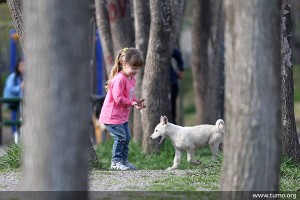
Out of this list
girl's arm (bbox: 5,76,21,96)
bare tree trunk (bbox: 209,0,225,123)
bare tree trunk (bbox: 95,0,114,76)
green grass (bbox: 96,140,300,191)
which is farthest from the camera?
girl's arm (bbox: 5,76,21,96)

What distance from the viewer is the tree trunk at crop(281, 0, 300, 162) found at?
10992 millimetres

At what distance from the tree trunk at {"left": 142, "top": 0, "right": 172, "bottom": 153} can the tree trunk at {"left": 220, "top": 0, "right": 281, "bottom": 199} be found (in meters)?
6.08

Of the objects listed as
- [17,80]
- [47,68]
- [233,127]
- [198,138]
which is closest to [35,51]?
[47,68]

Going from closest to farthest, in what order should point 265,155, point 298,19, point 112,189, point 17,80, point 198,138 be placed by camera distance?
point 265,155, point 112,189, point 198,138, point 17,80, point 298,19

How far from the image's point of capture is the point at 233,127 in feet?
24.0

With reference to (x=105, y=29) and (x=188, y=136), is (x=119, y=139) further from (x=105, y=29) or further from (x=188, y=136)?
(x=105, y=29)

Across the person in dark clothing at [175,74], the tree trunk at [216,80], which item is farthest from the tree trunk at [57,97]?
the tree trunk at [216,80]

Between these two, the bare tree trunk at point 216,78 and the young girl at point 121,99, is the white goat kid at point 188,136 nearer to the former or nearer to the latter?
the young girl at point 121,99

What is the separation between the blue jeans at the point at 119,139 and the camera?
11.0 metres

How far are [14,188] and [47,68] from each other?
2854mm

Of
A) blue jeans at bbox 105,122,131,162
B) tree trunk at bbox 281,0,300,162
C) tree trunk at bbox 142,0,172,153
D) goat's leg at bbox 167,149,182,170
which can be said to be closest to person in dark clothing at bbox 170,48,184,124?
tree trunk at bbox 142,0,172,153

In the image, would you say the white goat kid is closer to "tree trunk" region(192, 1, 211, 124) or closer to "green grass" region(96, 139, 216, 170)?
"green grass" region(96, 139, 216, 170)

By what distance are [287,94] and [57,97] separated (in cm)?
511

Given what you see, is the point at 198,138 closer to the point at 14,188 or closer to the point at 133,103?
the point at 133,103
